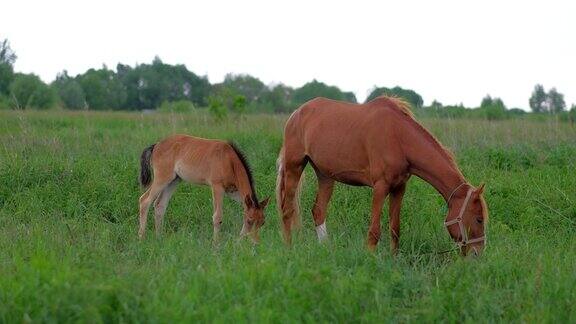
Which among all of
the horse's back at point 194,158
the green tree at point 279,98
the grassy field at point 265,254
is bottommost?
the grassy field at point 265,254

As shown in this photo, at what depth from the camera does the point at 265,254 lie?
608cm

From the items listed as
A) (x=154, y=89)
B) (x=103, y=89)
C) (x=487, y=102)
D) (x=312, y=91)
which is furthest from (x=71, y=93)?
(x=487, y=102)

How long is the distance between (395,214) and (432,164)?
0.76 m

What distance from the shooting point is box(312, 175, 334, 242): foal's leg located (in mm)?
8172

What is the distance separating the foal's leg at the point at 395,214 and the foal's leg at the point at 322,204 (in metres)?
0.87

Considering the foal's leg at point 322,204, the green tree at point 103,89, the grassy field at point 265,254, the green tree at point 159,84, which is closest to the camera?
the grassy field at point 265,254

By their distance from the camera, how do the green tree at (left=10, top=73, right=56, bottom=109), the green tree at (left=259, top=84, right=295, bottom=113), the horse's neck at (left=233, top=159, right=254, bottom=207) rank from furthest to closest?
the green tree at (left=259, top=84, right=295, bottom=113)
the green tree at (left=10, top=73, right=56, bottom=109)
the horse's neck at (left=233, top=159, right=254, bottom=207)

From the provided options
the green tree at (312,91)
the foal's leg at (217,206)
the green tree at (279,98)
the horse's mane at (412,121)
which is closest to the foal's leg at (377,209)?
the horse's mane at (412,121)

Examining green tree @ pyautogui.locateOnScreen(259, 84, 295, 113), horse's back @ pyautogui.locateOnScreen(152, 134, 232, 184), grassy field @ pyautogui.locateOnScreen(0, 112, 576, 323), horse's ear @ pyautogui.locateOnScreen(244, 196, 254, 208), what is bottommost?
grassy field @ pyautogui.locateOnScreen(0, 112, 576, 323)

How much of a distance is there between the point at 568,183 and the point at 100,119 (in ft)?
49.4

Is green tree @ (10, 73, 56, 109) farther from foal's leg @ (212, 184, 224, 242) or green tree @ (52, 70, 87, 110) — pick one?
foal's leg @ (212, 184, 224, 242)

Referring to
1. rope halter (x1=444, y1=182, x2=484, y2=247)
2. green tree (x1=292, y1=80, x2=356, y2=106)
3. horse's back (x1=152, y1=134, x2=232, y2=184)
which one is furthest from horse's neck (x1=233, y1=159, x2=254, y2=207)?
green tree (x1=292, y1=80, x2=356, y2=106)

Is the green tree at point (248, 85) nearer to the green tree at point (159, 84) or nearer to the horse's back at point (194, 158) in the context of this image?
the green tree at point (159, 84)

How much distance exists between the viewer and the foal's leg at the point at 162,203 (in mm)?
9230
